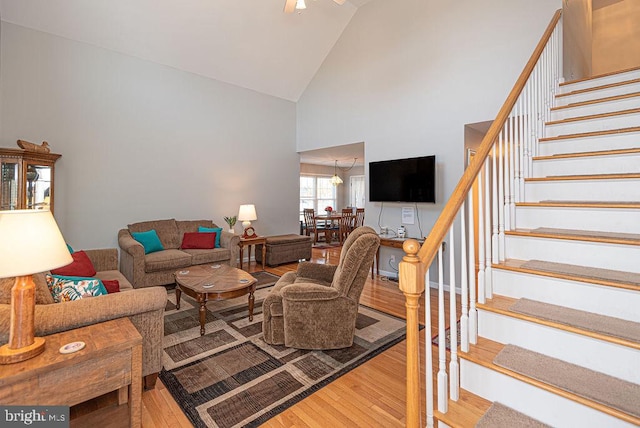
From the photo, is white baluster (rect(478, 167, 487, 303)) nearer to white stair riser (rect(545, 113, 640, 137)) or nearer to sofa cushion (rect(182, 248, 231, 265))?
white stair riser (rect(545, 113, 640, 137))

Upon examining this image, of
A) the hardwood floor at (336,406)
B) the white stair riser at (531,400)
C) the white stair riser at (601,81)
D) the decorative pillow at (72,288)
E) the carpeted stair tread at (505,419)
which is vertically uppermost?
the white stair riser at (601,81)

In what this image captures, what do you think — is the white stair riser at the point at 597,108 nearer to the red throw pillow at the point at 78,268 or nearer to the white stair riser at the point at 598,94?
the white stair riser at the point at 598,94

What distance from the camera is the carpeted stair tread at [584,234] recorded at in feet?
5.46

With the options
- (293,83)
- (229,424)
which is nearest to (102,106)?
(293,83)

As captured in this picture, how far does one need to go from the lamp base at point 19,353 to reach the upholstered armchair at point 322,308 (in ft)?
4.79

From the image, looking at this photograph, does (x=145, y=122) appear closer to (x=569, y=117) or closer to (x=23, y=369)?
(x=23, y=369)

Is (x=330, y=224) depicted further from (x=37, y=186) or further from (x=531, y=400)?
(x=531, y=400)

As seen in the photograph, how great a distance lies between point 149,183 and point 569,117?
18.2 ft

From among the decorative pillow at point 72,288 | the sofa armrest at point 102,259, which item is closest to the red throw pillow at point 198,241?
the sofa armrest at point 102,259

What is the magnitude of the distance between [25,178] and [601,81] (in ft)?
20.4

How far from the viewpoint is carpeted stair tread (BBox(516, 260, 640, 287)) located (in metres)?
1.52

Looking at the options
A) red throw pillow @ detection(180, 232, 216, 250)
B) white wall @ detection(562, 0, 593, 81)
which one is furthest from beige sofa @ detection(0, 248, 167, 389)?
white wall @ detection(562, 0, 593, 81)

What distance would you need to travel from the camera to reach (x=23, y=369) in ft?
4.18

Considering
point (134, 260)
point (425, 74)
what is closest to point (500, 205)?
point (425, 74)
